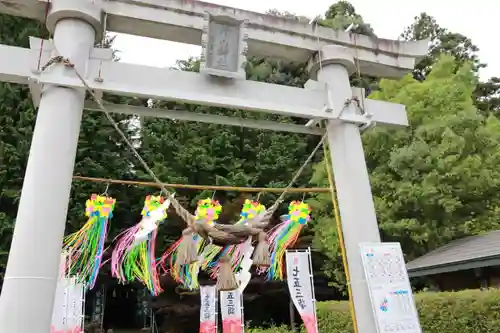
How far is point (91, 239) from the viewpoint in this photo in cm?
721

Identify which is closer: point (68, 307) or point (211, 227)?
point (211, 227)

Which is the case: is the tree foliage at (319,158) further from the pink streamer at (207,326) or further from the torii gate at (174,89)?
the torii gate at (174,89)

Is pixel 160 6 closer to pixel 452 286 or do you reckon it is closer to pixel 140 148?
pixel 452 286

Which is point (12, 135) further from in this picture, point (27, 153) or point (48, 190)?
point (48, 190)

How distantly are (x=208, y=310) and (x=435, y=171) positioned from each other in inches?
264

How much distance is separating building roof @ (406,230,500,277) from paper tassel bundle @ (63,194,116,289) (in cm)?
643

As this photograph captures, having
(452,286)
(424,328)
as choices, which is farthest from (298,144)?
(424,328)

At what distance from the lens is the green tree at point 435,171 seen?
1112 cm

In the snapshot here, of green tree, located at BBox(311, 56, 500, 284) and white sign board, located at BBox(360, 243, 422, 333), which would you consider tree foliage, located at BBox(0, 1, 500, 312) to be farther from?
white sign board, located at BBox(360, 243, 422, 333)

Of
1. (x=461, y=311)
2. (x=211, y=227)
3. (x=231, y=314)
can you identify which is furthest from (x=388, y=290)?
(x=231, y=314)

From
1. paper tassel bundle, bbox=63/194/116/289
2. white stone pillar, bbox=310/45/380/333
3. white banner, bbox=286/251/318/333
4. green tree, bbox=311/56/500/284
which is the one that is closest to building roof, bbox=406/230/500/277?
green tree, bbox=311/56/500/284

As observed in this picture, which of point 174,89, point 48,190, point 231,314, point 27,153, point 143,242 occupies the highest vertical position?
point 27,153

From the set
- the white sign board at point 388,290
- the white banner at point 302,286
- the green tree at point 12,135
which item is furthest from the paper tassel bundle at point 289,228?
the green tree at point 12,135

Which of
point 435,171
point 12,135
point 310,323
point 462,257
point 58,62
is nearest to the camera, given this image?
point 58,62
